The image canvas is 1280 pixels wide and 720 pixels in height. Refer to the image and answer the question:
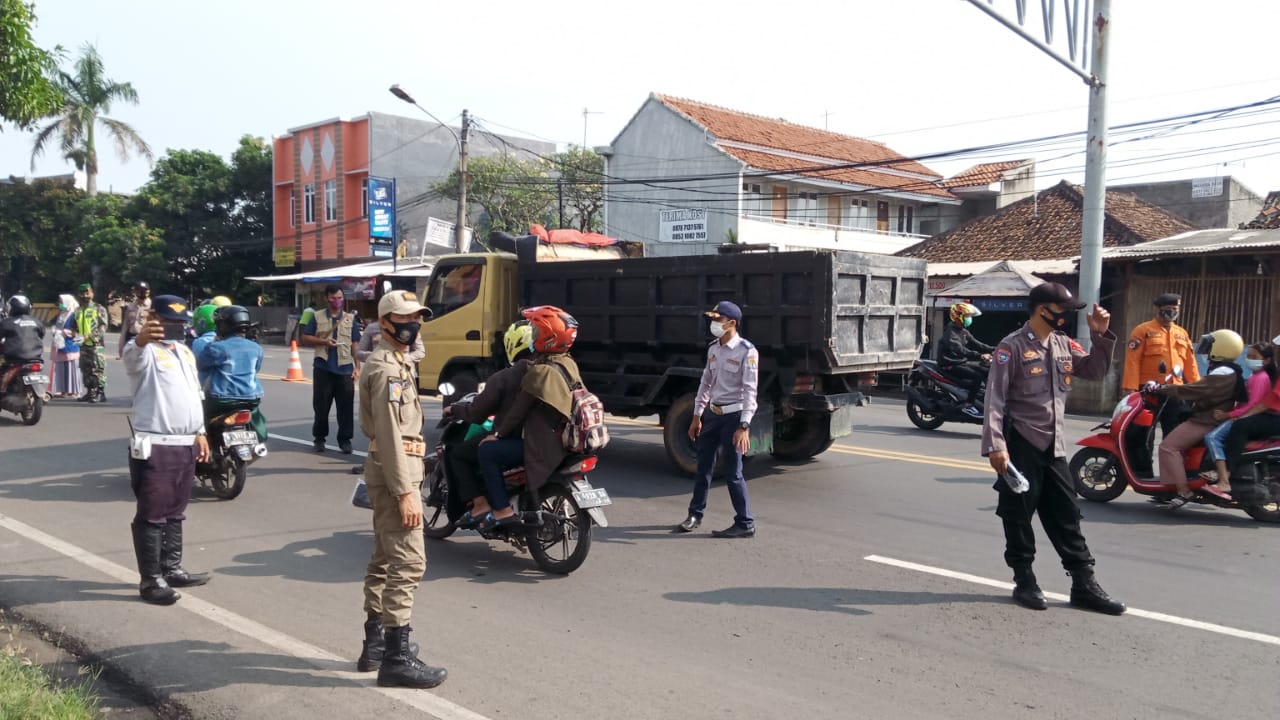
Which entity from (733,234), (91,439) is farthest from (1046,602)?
(733,234)

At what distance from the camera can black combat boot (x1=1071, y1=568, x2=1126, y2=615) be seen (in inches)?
210

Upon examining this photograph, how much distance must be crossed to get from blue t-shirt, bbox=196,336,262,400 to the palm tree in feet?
144

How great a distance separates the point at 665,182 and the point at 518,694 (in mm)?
30602

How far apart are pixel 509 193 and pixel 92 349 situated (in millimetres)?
23999

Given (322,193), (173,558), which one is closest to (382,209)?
(322,193)

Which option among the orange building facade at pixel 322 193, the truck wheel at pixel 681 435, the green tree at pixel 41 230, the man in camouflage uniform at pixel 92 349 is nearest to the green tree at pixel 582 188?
the orange building facade at pixel 322 193

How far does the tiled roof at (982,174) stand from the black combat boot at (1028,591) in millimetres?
32988

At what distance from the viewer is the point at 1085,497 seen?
8.41 metres

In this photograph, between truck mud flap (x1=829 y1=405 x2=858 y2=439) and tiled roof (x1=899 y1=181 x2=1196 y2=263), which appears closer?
truck mud flap (x1=829 y1=405 x2=858 y2=439)

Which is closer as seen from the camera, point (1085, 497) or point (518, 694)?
point (518, 694)

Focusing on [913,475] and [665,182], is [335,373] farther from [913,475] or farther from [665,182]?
[665,182]

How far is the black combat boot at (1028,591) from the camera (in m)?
5.43

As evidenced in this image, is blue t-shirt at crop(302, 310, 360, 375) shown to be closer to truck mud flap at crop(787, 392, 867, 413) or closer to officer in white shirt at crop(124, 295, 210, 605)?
officer in white shirt at crop(124, 295, 210, 605)

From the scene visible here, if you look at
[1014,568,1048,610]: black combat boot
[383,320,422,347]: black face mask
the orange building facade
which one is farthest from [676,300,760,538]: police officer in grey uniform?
the orange building facade
